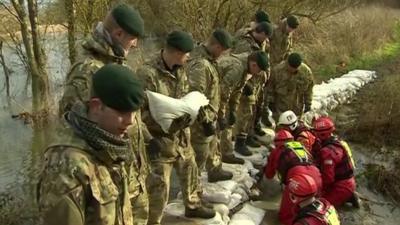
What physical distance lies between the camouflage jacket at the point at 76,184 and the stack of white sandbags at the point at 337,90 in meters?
5.94

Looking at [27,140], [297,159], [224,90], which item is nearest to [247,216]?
[297,159]

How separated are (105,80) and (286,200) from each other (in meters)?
3.08

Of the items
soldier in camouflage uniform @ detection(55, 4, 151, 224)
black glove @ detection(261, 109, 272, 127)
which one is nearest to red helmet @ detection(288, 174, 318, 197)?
soldier in camouflage uniform @ detection(55, 4, 151, 224)

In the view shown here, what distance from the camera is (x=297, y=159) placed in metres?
4.34

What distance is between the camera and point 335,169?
489cm

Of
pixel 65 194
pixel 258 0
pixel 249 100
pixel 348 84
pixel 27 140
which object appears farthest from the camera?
pixel 258 0

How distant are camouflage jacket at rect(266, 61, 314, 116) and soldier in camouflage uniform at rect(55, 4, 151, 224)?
3708 millimetres

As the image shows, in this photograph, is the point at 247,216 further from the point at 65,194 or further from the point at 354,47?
the point at 354,47

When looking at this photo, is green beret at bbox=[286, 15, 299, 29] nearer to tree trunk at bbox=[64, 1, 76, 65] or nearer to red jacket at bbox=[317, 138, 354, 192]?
red jacket at bbox=[317, 138, 354, 192]

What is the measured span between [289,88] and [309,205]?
2657 mm

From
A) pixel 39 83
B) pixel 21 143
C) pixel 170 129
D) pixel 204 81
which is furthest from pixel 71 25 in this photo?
pixel 170 129

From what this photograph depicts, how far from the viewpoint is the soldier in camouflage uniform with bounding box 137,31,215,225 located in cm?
321

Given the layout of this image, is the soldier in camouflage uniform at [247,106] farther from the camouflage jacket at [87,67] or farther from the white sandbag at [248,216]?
the camouflage jacket at [87,67]

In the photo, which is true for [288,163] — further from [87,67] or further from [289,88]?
[87,67]
